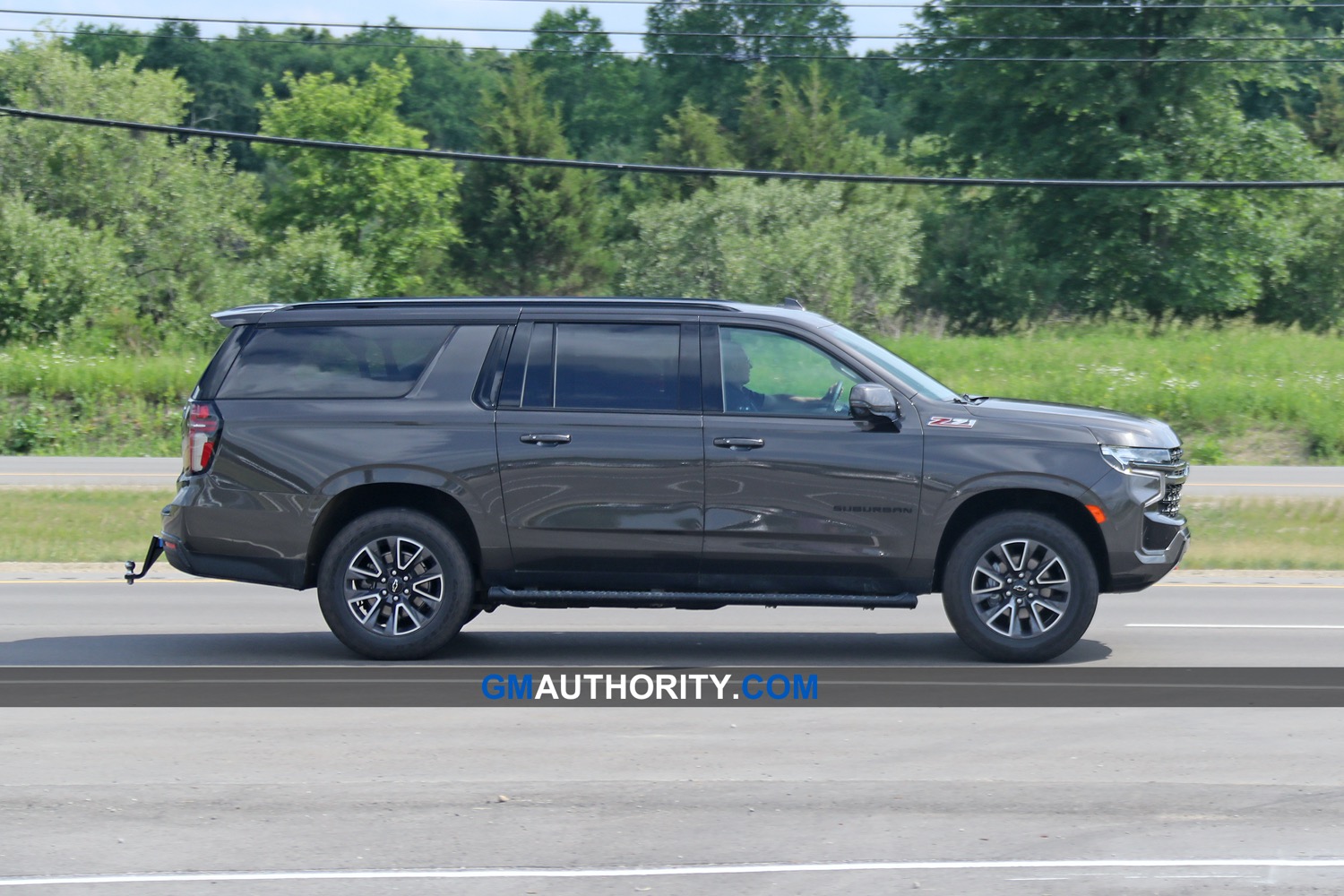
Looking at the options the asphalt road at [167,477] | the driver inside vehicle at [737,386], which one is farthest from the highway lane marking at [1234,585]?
the asphalt road at [167,477]

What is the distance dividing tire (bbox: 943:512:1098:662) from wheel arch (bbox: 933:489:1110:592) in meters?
0.11

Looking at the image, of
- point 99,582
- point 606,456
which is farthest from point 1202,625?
point 99,582

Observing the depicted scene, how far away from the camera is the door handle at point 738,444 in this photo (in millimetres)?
8688

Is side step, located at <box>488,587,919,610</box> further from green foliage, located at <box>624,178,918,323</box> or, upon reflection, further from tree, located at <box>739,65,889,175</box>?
tree, located at <box>739,65,889,175</box>

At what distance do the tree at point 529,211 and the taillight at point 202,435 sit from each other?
1960 inches

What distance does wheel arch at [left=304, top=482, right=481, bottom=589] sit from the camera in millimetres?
8992

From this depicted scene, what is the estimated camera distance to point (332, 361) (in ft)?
29.8

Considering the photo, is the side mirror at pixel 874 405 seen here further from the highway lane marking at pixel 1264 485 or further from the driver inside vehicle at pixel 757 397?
the highway lane marking at pixel 1264 485
